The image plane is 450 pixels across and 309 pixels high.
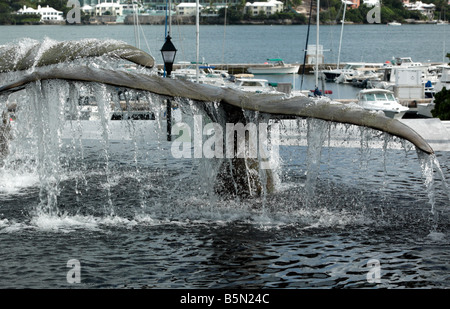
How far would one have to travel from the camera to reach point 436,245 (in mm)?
13172

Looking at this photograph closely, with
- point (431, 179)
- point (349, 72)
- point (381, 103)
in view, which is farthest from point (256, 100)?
point (349, 72)

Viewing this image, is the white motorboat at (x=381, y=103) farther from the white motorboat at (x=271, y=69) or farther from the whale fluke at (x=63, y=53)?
the white motorboat at (x=271, y=69)

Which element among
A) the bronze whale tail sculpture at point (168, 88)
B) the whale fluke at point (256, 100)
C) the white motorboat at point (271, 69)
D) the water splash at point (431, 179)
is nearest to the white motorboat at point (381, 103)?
the water splash at point (431, 179)

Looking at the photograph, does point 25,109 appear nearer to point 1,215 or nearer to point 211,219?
point 1,215

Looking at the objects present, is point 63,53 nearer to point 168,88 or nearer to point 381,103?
point 168,88

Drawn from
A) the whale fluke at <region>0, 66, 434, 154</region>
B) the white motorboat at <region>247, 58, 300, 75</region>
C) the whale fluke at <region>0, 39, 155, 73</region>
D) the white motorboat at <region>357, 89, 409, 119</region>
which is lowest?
the white motorboat at <region>357, 89, 409, 119</region>

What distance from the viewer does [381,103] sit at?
137 feet

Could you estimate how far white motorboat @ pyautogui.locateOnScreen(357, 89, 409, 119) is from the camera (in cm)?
4138

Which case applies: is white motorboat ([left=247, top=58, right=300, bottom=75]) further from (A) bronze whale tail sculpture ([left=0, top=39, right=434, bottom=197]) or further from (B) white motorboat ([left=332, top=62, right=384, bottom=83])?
(A) bronze whale tail sculpture ([left=0, top=39, right=434, bottom=197])

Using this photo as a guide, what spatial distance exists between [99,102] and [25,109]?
7261 millimetres

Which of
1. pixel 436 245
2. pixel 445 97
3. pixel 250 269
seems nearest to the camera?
pixel 250 269

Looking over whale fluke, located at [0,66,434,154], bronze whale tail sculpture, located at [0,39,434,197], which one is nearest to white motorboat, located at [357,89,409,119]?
bronze whale tail sculpture, located at [0,39,434,197]
